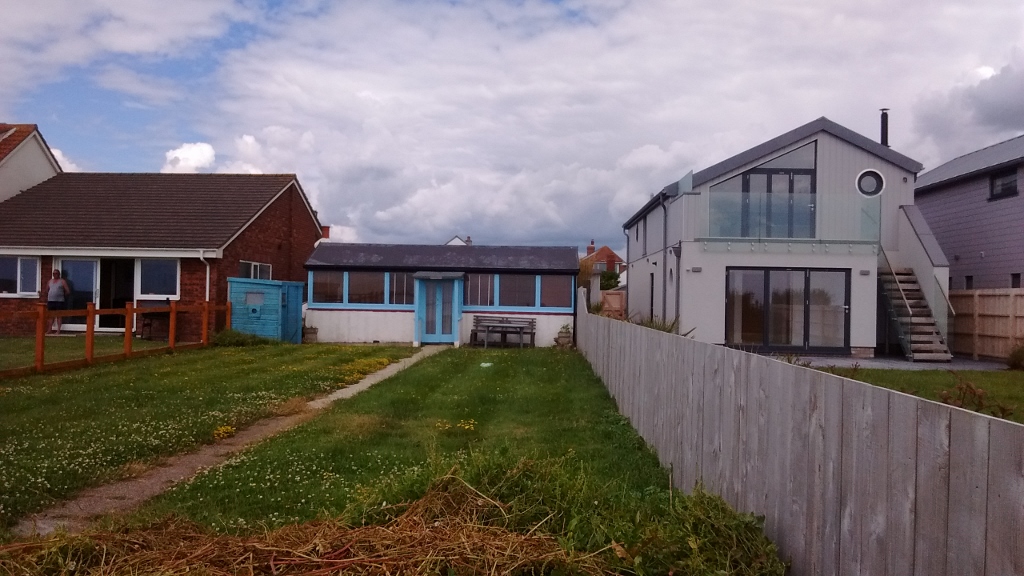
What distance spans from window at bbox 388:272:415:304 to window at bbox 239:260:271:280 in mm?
4321

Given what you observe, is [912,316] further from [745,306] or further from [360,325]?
[360,325]

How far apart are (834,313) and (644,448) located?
13.6 metres

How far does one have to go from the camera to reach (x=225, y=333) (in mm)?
20781

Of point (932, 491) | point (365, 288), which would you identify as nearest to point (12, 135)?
point (365, 288)

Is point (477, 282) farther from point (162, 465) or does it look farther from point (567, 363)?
point (162, 465)

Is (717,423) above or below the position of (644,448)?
above

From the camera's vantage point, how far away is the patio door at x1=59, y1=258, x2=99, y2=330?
22953 millimetres

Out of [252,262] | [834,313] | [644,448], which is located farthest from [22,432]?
[834,313]

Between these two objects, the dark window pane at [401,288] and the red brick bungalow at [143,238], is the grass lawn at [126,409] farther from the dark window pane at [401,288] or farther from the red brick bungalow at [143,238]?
the dark window pane at [401,288]

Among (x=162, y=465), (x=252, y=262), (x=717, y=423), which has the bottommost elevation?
(x=162, y=465)

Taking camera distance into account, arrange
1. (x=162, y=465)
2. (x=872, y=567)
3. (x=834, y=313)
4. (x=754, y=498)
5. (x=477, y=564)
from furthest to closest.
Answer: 1. (x=834, y=313)
2. (x=162, y=465)
3. (x=754, y=498)
4. (x=477, y=564)
5. (x=872, y=567)

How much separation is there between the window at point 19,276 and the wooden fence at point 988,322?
998 inches

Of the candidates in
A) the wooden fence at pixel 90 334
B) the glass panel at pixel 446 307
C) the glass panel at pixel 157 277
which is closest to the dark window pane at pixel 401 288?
the glass panel at pixel 446 307

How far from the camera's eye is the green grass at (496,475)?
4090 millimetres
